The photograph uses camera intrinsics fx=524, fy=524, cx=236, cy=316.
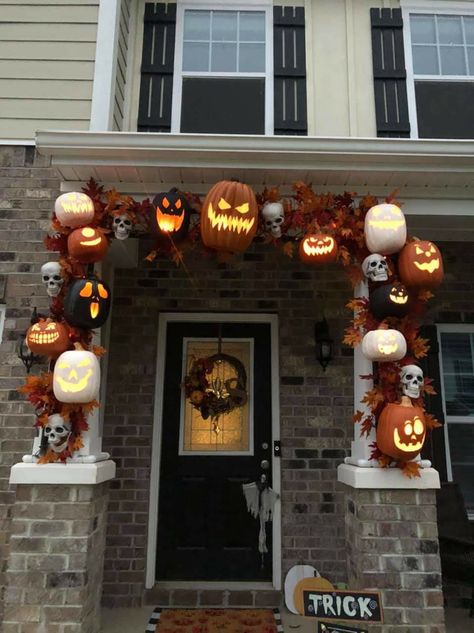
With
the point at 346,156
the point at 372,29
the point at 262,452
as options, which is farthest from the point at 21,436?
the point at 372,29

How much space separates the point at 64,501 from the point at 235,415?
1703mm

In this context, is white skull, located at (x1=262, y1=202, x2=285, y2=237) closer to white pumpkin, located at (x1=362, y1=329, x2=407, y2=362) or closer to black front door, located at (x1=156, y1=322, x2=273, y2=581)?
white pumpkin, located at (x1=362, y1=329, x2=407, y2=362)

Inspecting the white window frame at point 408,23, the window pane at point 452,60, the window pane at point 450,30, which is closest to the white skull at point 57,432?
the white window frame at point 408,23

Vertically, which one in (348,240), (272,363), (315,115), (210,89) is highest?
(210,89)

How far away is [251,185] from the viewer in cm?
344

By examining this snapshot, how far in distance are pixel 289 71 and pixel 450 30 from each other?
1.62 metres

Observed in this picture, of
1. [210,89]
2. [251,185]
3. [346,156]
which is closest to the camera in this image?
[346,156]

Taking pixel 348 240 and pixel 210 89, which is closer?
pixel 348 240

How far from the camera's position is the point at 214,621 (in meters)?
3.62

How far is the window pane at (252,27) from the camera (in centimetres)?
482

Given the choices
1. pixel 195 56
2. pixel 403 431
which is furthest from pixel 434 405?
pixel 195 56

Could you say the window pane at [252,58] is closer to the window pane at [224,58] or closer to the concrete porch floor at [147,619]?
the window pane at [224,58]

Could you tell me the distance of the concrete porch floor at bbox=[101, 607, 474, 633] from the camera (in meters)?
3.55

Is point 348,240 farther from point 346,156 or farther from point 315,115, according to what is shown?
point 315,115
